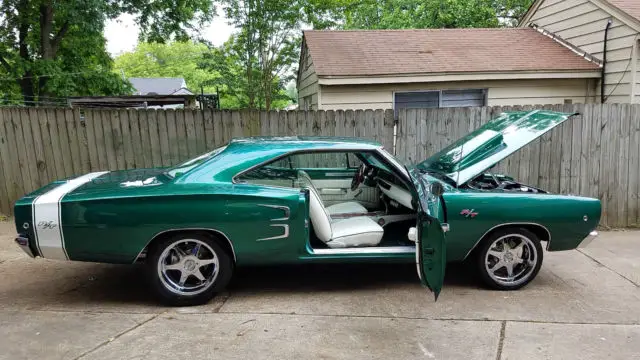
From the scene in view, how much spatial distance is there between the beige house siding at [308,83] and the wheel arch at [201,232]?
6.35 metres

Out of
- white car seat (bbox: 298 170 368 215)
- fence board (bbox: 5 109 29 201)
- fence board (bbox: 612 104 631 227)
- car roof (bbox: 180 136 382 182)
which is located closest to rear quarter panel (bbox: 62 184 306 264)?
car roof (bbox: 180 136 382 182)

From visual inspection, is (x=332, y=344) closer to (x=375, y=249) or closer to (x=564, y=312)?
(x=375, y=249)

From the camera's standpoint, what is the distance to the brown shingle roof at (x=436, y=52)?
9016mm

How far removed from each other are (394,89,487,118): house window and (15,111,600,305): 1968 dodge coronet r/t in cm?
469

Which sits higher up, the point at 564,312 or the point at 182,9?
the point at 182,9

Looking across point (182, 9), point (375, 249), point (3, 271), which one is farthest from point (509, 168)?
point (182, 9)

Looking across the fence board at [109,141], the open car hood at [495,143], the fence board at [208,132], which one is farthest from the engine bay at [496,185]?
the fence board at [109,141]

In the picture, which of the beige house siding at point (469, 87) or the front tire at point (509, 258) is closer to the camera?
the front tire at point (509, 258)

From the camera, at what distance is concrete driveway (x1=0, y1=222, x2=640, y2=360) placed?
10.5 ft

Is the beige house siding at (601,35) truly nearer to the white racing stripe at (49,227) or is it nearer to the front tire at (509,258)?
the front tire at (509,258)

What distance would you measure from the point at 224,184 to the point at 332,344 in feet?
5.12

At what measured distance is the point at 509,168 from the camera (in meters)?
6.67

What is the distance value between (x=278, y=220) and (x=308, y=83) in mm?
8280

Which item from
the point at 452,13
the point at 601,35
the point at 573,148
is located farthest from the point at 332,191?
the point at 452,13
